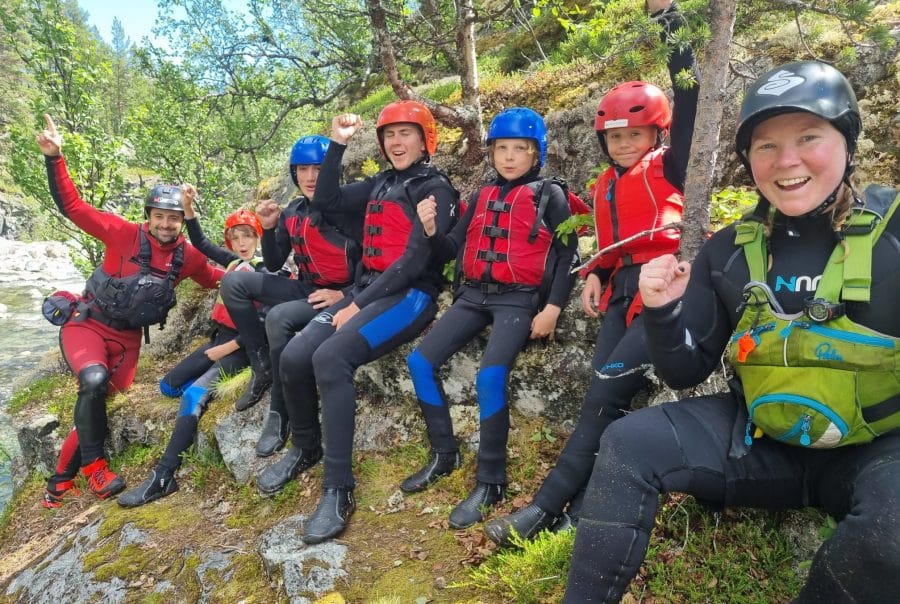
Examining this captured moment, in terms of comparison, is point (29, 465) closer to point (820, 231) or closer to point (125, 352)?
point (125, 352)

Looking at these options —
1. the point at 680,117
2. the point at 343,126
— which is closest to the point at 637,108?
the point at 680,117

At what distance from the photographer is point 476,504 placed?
12.6 ft

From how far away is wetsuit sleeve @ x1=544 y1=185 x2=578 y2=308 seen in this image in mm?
4320

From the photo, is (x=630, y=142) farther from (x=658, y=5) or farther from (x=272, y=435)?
(x=272, y=435)

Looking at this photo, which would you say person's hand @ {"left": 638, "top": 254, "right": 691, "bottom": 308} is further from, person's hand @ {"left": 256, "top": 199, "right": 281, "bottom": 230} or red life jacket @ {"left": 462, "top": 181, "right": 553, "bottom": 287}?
person's hand @ {"left": 256, "top": 199, "right": 281, "bottom": 230}

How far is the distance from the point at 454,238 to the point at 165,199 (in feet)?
14.4

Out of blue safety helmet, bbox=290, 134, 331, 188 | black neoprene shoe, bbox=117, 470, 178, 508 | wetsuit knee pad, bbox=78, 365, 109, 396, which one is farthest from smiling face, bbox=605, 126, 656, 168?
wetsuit knee pad, bbox=78, 365, 109, 396

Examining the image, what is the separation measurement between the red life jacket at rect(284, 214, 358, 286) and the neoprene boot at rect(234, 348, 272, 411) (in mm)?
1151

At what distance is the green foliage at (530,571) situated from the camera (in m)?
2.93

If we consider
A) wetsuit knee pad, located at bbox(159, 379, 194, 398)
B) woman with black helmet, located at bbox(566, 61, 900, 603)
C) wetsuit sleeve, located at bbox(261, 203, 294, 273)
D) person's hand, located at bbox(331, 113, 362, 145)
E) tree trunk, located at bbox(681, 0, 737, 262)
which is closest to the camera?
woman with black helmet, located at bbox(566, 61, 900, 603)

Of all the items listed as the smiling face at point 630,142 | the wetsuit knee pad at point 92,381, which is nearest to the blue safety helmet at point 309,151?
the smiling face at point 630,142

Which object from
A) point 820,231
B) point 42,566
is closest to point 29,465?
point 42,566

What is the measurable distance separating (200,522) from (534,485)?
3.49 m

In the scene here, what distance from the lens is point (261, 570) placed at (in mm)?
3934
